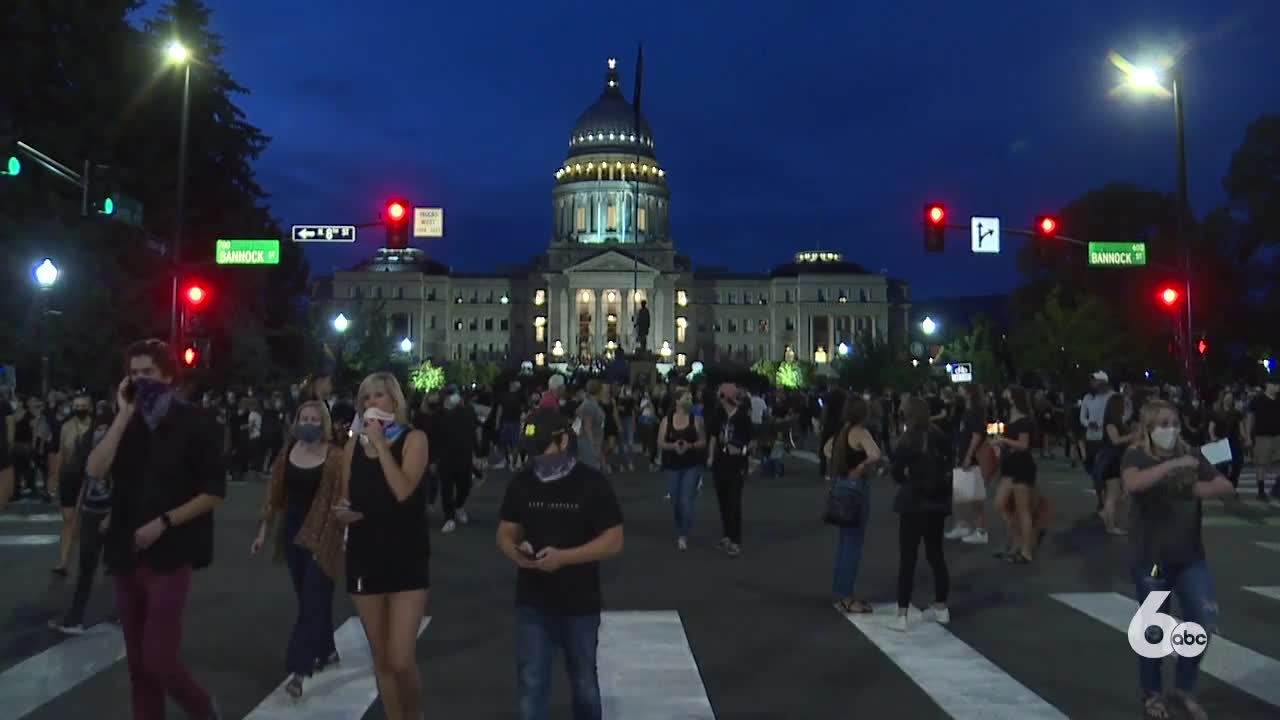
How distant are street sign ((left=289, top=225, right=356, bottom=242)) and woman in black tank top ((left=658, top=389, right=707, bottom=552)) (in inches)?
588

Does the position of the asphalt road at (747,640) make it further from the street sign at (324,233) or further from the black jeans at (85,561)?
the street sign at (324,233)

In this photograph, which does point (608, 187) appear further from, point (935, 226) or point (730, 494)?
point (730, 494)

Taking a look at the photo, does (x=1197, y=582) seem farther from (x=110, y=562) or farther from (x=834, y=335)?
(x=834, y=335)

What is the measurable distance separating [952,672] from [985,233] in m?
21.8

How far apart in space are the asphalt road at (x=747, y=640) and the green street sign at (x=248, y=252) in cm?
1440

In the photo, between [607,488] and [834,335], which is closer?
[607,488]

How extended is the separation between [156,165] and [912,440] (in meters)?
41.6

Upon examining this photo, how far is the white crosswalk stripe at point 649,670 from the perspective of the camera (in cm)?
704

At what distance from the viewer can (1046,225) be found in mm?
27562

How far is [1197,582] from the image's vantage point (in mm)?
6742

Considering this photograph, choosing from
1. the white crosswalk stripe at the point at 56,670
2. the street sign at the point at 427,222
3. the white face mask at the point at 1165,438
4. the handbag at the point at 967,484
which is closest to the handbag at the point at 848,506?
the handbag at the point at 967,484

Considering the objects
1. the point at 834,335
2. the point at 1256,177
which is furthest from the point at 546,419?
the point at 834,335

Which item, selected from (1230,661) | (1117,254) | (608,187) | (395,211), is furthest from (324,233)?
(608,187)

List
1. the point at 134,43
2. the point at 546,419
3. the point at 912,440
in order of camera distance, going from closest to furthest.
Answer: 1. the point at 546,419
2. the point at 912,440
3. the point at 134,43
